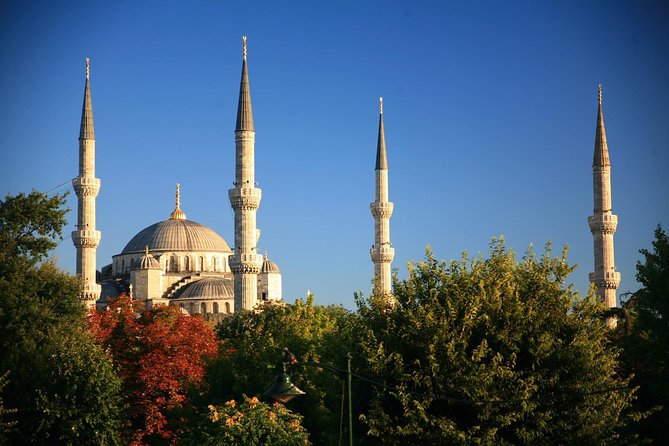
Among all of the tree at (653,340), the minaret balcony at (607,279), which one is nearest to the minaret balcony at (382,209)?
the minaret balcony at (607,279)

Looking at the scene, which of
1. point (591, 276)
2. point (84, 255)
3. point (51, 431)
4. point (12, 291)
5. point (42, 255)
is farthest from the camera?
point (84, 255)

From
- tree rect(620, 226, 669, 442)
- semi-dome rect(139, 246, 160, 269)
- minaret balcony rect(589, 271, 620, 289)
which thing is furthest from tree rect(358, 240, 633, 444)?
semi-dome rect(139, 246, 160, 269)

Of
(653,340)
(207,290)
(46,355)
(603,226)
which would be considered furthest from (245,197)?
(653,340)

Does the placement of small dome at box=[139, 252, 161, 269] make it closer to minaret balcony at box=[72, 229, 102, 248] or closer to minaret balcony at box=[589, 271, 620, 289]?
minaret balcony at box=[72, 229, 102, 248]

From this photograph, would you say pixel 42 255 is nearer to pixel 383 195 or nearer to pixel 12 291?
pixel 12 291

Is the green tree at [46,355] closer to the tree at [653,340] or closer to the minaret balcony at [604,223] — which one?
the tree at [653,340]

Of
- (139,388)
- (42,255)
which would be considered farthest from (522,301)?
(42,255)

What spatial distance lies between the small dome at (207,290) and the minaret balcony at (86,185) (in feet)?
69.7

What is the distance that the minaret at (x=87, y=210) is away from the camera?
73625 mm

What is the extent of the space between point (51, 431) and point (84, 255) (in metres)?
44.5

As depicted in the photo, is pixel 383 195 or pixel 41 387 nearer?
pixel 41 387

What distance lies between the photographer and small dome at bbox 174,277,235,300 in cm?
9312

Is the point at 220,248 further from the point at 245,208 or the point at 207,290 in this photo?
the point at 245,208

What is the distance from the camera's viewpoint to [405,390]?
23.3 meters
